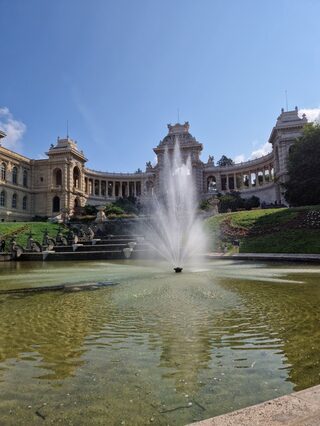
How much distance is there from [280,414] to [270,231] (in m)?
29.6

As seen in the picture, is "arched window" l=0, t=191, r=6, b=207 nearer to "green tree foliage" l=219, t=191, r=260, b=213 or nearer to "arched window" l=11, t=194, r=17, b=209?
"arched window" l=11, t=194, r=17, b=209

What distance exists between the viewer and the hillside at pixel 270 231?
2567 centimetres

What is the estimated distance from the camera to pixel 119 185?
9150 centimetres

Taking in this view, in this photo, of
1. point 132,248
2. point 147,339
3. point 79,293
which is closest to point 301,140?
point 132,248

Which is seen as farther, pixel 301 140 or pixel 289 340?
pixel 301 140

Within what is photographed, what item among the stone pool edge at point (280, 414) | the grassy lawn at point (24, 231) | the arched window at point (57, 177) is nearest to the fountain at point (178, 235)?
the stone pool edge at point (280, 414)

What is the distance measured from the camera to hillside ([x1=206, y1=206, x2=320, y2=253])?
25.7 meters

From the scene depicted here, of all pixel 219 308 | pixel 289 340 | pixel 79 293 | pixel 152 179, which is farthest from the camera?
pixel 152 179

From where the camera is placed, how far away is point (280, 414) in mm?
2580

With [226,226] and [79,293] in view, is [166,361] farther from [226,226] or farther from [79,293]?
[226,226]

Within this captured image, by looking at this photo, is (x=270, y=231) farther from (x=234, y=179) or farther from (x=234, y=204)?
(x=234, y=179)

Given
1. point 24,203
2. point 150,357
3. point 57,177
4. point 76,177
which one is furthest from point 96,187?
point 150,357

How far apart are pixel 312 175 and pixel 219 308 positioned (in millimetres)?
38530

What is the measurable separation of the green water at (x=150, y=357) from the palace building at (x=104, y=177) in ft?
189
